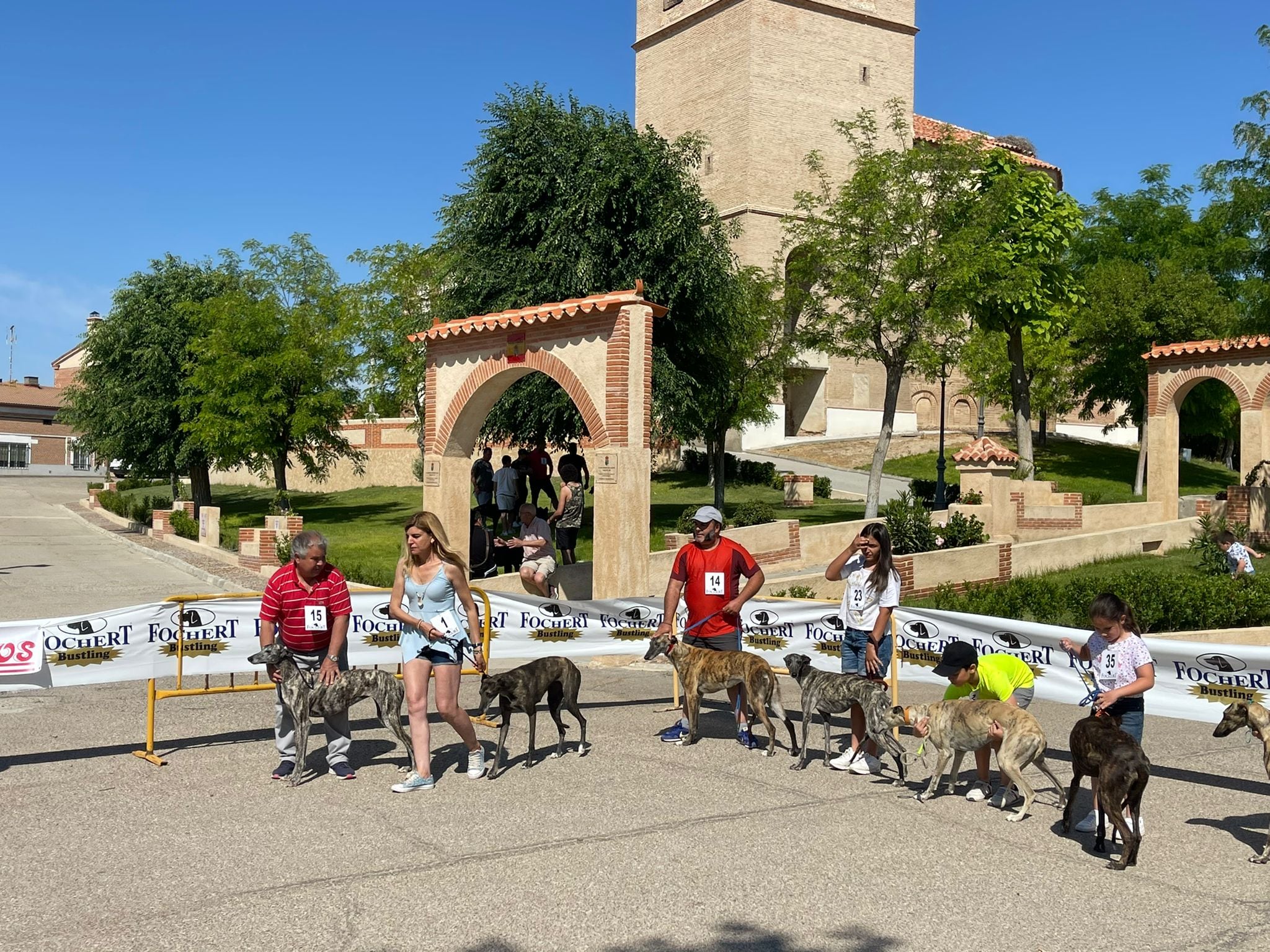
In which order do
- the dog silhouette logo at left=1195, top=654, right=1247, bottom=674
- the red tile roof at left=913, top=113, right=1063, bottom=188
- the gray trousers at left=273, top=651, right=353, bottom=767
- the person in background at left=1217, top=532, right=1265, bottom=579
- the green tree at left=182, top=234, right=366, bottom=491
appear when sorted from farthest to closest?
the red tile roof at left=913, top=113, right=1063, bottom=188 → the green tree at left=182, top=234, right=366, bottom=491 → the person in background at left=1217, top=532, right=1265, bottom=579 → the dog silhouette logo at left=1195, top=654, right=1247, bottom=674 → the gray trousers at left=273, top=651, right=353, bottom=767

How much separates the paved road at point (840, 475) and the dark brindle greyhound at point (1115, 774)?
93.4ft

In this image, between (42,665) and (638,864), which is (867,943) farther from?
(42,665)

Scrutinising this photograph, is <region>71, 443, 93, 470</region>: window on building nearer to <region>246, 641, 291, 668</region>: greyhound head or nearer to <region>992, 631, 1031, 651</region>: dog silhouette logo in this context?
<region>246, 641, 291, 668</region>: greyhound head

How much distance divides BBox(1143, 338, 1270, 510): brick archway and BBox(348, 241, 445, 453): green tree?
68.1 feet

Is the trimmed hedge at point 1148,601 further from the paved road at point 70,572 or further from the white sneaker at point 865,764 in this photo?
the paved road at point 70,572

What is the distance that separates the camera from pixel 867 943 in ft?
16.7

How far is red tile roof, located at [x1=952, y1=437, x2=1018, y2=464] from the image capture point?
25.0 m

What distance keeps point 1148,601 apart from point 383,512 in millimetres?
29183

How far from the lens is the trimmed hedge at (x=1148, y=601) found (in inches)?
550

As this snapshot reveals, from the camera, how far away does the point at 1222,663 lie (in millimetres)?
8055

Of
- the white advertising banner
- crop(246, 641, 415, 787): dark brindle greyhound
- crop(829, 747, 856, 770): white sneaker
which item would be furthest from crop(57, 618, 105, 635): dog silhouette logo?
crop(829, 747, 856, 770): white sneaker

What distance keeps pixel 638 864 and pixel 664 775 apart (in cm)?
199

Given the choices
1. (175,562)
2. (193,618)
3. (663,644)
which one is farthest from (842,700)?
(175,562)

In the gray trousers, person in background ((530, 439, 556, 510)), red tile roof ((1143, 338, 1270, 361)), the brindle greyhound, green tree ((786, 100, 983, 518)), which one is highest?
green tree ((786, 100, 983, 518))
